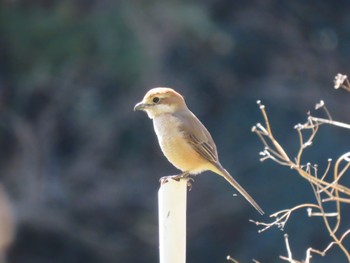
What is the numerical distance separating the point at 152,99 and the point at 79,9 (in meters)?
9.46

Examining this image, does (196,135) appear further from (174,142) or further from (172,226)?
(172,226)

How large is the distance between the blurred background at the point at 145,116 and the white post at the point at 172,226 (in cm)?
1021

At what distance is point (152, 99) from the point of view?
5367 mm

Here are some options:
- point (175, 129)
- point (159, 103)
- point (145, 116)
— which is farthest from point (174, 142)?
point (145, 116)

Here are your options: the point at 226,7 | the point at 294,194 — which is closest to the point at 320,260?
the point at 294,194

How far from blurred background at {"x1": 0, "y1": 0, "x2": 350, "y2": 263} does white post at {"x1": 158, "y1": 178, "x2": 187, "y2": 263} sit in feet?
33.5

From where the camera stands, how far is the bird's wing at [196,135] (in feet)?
17.7

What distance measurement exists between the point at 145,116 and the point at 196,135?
33.1 ft

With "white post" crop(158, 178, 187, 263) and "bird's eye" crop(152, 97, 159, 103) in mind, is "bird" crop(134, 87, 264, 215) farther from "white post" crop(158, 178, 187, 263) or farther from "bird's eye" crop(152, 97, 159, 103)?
Answer: "white post" crop(158, 178, 187, 263)

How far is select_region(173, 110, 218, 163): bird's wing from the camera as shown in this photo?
5.40 metres

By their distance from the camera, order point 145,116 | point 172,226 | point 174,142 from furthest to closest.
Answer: point 145,116 → point 174,142 → point 172,226

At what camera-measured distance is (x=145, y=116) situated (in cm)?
1549

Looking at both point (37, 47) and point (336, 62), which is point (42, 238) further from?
point (336, 62)

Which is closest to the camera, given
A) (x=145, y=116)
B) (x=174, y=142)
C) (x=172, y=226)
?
(x=172, y=226)
